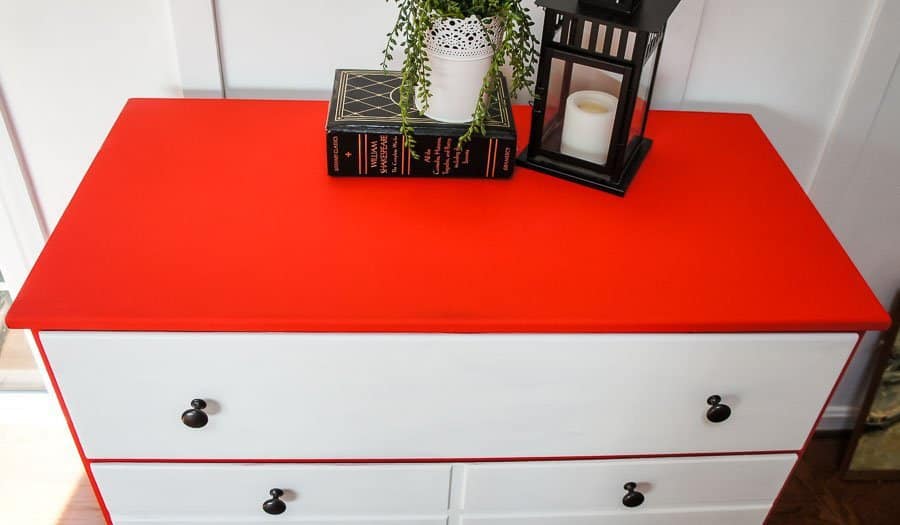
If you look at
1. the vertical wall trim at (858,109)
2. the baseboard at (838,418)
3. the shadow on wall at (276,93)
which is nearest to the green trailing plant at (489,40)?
the shadow on wall at (276,93)

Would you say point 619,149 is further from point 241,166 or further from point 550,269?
point 241,166

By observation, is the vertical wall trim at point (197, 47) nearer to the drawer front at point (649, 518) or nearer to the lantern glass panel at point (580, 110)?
the lantern glass panel at point (580, 110)

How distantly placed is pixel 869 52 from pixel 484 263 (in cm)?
78

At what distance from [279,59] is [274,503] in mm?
667

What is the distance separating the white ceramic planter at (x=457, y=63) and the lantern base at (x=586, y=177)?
0.37ft

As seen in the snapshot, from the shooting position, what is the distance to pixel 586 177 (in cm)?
111

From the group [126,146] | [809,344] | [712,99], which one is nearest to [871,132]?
[712,99]

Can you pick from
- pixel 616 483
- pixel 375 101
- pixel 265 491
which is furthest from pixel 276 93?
pixel 616 483

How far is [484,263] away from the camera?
96 cm

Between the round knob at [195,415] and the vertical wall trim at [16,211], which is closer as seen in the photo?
the round knob at [195,415]

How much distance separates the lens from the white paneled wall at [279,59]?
1.22 meters

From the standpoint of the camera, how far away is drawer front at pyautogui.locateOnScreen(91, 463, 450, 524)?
1028mm

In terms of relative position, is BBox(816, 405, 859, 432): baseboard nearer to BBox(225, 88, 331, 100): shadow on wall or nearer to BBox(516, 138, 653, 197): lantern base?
BBox(516, 138, 653, 197): lantern base

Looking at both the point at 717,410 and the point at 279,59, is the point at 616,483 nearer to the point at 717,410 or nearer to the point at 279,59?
the point at 717,410
